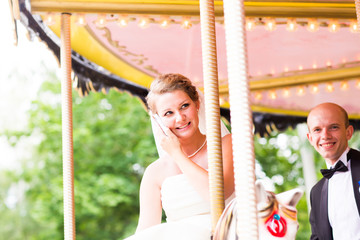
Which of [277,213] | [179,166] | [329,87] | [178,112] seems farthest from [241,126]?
[329,87]

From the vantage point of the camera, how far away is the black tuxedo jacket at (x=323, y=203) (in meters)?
3.91

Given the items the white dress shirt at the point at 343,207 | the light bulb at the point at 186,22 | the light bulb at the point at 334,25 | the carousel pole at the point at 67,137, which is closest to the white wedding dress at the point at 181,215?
the carousel pole at the point at 67,137

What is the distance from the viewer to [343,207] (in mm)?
3883

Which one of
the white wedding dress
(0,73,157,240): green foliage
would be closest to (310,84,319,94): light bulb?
the white wedding dress

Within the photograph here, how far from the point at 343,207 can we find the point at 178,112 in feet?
4.45

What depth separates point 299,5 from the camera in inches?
185

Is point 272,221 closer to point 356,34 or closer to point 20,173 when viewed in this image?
point 356,34

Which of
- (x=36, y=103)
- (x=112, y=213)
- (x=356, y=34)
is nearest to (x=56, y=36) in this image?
(x=356, y=34)

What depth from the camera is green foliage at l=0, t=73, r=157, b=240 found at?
16016 mm

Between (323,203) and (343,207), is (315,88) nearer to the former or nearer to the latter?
(323,203)

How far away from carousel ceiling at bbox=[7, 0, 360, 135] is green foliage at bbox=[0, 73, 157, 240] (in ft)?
28.1

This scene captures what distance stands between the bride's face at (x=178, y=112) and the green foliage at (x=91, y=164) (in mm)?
12224

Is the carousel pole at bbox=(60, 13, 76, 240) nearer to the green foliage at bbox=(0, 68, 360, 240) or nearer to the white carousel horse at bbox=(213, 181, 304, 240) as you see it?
the white carousel horse at bbox=(213, 181, 304, 240)

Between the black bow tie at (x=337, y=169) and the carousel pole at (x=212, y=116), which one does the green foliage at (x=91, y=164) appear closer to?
the black bow tie at (x=337, y=169)
